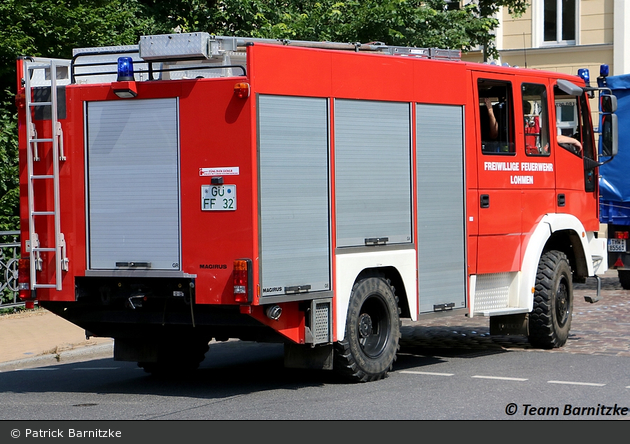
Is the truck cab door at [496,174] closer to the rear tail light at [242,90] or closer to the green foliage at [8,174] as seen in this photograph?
the rear tail light at [242,90]

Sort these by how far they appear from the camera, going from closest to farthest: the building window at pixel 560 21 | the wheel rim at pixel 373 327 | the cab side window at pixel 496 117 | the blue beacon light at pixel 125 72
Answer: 1. the blue beacon light at pixel 125 72
2. the wheel rim at pixel 373 327
3. the cab side window at pixel 496 117
4. the building window at pixel 560 21

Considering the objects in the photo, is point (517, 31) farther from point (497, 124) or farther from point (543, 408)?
point (543, 408)

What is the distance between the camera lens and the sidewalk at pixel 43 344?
40.3 feet

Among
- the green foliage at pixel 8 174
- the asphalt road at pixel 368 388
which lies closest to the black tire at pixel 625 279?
the asphalt road at pixel 368 388

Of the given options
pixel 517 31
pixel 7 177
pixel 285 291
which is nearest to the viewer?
pixel 285 291

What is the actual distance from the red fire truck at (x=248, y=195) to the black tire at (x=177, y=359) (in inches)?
0.9

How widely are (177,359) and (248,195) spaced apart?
2805 millimetres

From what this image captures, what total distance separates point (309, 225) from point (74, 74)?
101 inches

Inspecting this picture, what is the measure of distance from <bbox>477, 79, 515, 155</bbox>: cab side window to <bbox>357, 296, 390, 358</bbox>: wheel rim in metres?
2.29

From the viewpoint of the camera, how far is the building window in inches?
1146

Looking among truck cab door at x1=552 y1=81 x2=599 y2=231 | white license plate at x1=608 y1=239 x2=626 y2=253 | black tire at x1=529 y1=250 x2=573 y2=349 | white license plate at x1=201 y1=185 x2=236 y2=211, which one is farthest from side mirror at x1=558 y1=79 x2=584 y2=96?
white license plate at x1=608 y1=239 x2=626 y2=253

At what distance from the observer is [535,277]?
39.7ft

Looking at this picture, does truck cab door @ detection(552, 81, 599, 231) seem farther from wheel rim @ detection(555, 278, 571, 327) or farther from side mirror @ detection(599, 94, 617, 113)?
wheel rim @ detection(555, 278, 571, 327)
